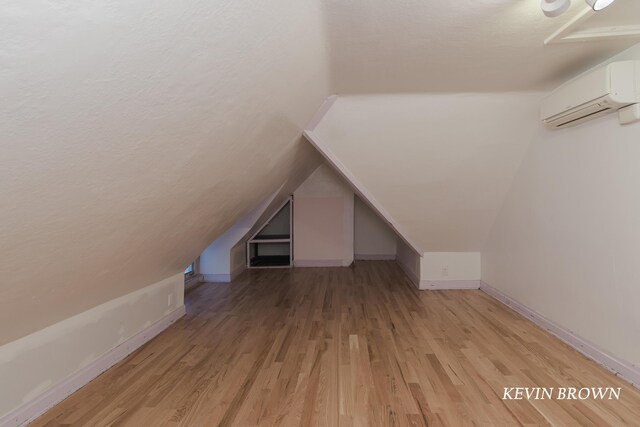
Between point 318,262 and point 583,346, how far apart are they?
4.50 meters

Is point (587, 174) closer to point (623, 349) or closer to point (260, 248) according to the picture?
point (623, 349)

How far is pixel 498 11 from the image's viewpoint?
1920 mm

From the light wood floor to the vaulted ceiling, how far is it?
61 cm

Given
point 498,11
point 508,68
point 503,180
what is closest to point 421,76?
point 508,68

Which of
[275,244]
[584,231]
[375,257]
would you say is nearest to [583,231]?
[584,231]

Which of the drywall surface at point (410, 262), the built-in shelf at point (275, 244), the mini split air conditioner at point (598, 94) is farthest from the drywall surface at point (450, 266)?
the built-in shelf at point (275, 244)

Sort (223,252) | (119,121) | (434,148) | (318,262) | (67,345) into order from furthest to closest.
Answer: (318,262) → (223,252) → (434,148) → (67,345) → (119,121)

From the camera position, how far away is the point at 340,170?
12.5 ft

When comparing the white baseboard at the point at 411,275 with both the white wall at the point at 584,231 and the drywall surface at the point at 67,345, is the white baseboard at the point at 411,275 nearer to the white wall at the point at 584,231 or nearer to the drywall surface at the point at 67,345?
the white wall at the point at 584,231

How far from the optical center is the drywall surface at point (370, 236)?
7512 mm

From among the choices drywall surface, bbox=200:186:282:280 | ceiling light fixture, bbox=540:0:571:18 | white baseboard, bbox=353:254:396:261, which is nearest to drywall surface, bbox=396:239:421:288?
white baseboard, bbox=353:254:396:261

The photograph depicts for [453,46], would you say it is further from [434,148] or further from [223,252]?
[223,252]

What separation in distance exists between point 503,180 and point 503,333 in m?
1.47

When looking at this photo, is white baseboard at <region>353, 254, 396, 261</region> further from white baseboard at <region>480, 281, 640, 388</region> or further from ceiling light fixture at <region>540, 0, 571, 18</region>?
ceiling light fixture at <region>540, 0, 571, 18</region>
